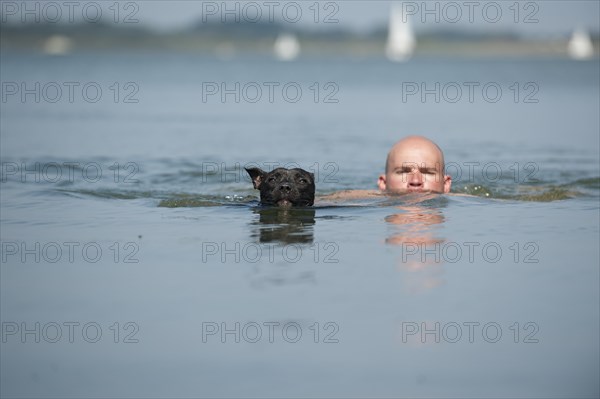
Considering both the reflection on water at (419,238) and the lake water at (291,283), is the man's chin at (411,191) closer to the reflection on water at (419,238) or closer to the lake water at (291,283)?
the reflection on water at (419,238)

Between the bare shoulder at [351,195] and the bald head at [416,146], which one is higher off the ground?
the bald head at [416,146]

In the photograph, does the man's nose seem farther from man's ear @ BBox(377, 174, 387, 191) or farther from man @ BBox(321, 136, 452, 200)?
man's ear @ BBox(377, 174, 387, 191)

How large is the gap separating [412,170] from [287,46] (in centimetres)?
17564

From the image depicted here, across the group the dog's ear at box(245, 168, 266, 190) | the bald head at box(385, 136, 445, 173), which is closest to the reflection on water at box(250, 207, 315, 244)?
the dog's ear at box(245, 168, 266, 190)

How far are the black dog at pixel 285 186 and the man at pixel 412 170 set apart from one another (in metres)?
1.43

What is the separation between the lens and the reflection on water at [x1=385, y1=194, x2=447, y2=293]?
830 centimetres

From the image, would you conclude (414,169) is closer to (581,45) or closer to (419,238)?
(419,238)

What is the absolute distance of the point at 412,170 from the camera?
12797mm

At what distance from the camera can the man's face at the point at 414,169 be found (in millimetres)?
12586

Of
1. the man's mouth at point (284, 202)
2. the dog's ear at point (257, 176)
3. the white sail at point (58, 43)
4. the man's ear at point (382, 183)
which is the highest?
the white sail at point (58, 43)

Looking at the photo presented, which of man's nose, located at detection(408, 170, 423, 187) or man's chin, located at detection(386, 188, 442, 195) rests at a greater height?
man's nose, located at detection(408, 170, 423, 187)

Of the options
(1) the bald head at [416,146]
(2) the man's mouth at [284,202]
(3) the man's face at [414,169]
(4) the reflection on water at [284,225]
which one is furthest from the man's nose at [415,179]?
(2) the man's mouth at [284,202]

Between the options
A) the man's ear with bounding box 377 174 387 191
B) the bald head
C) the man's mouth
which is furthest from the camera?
the man's ear with bounding box 377 174 387 191

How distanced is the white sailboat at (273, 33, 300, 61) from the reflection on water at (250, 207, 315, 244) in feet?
567
